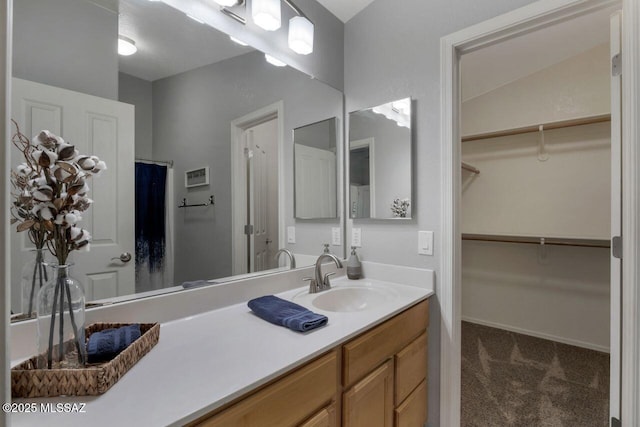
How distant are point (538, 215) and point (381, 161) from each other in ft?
6.52

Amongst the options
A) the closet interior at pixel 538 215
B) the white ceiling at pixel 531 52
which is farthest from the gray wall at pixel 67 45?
the closet interior at pixel 538 215

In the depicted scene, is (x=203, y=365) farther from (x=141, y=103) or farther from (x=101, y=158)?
(x=141, y=103)

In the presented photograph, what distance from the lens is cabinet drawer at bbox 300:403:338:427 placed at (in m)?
0.90

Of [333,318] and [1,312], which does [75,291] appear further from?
[333,318]

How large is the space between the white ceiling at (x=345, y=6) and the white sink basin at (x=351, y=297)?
1.68 metres

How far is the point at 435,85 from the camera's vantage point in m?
1.55

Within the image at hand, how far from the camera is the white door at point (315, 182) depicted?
1.79 meters

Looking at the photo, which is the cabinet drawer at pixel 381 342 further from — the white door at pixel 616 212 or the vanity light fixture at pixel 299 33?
the vanity light fixture at pixel 299 33

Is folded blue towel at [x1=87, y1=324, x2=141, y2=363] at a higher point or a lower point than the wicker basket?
higher

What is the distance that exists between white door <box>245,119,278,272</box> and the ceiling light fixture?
0.43 metres

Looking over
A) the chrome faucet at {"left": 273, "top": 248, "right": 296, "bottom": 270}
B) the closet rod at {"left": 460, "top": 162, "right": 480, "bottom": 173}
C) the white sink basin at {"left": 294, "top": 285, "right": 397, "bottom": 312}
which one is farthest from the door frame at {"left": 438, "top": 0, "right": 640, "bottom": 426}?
the closet rod at {"left": 460, "top": 162, "right": 480, "bottom": 173}

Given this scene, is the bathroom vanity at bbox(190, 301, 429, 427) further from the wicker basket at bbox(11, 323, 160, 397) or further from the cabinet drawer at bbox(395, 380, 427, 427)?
the wicker basket at bbox(11, 323, 160, 397)

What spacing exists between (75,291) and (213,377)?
15.8 inches

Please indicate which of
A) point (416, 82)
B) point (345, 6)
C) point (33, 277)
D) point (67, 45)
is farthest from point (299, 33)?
point (33, 277)
